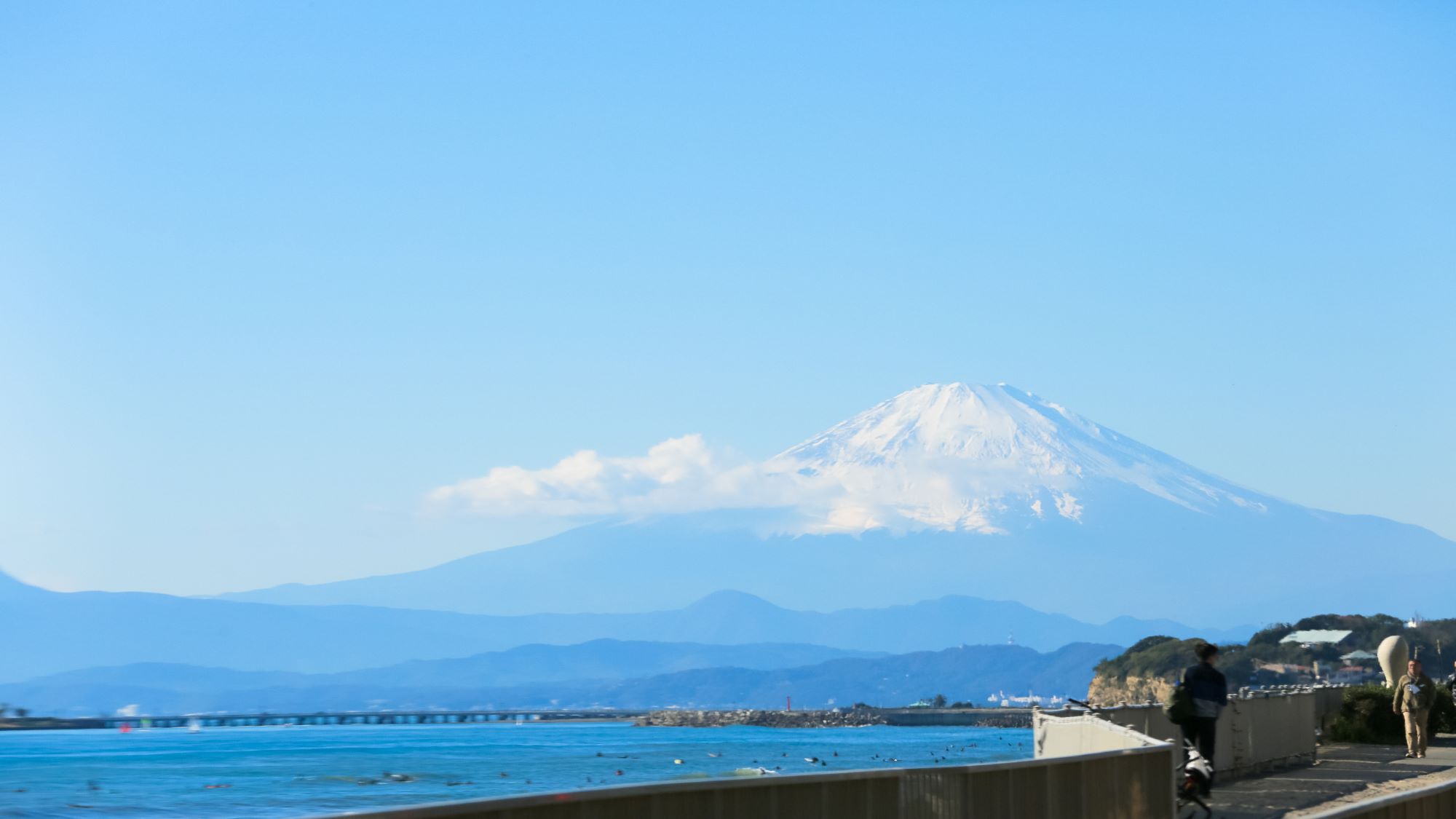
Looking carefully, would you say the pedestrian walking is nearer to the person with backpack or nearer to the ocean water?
the person with backpack

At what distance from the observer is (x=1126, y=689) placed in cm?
17162

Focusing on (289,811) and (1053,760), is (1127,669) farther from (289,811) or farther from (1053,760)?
(1053,760)

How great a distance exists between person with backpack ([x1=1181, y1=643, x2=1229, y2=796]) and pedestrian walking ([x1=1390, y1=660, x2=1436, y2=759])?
11271mm

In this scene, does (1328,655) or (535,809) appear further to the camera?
(1328,655)

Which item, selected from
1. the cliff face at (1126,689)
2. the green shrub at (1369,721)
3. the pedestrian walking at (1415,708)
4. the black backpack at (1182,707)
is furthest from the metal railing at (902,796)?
the cliff face at (1126,689)

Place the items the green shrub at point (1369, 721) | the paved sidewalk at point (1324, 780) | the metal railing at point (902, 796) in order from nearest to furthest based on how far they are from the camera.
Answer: the metal railing at point (902, 796) < the paved sidewalk at point (1324, 780) < the green shrub at point (1369, 721)

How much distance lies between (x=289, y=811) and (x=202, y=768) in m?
51.4

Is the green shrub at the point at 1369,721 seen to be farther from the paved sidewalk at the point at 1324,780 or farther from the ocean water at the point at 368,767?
the ocean water at the point at 368,767

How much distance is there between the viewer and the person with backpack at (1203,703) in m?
18.0

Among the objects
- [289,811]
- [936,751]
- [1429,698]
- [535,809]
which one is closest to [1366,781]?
[1429,698]

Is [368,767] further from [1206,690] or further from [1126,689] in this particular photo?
[1206,690]

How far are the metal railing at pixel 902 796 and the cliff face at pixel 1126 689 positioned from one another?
5598 inches

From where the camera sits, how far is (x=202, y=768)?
396ft

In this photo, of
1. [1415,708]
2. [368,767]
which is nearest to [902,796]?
[1415,708]
